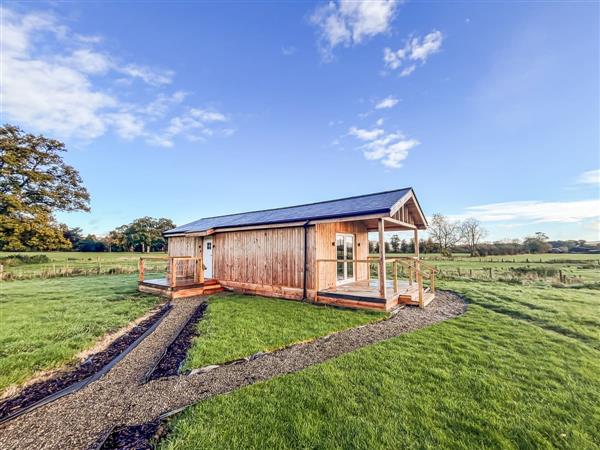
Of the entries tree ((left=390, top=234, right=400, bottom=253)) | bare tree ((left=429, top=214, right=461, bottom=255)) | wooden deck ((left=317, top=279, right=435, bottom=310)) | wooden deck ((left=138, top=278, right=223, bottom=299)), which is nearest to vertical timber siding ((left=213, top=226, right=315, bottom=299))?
wooden deck ((left=138, top=278, right=223, bottom=299))

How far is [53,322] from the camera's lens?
6.58 meters

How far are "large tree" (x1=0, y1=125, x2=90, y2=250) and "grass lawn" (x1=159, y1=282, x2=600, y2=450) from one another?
26515 mm

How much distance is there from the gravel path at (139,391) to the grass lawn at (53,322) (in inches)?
51.0

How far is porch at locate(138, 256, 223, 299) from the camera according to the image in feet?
34.4

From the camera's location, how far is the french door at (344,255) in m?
10.7

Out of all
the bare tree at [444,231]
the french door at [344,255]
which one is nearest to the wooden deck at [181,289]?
the french door at [344,255]

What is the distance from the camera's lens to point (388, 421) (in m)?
2.77

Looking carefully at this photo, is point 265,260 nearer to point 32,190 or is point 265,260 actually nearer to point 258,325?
point 258,325

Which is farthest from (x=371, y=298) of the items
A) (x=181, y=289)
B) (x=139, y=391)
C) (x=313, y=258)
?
(x=181, y=289)

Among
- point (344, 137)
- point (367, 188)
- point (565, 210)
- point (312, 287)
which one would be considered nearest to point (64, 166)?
point (344, 137)

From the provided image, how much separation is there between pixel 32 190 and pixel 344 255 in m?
27.8

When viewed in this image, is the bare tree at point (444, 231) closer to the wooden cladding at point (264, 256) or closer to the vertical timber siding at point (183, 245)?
the wooden cladding at point (264, 256)

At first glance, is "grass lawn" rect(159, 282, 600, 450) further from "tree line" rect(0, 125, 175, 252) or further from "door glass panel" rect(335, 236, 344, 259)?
"tree line" rect(0, 125, 175, 252)

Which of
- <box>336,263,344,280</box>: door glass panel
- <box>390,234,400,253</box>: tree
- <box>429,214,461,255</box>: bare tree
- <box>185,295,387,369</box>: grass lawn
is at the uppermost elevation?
<box>429,214,461,255</box>: bare tree
